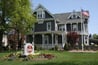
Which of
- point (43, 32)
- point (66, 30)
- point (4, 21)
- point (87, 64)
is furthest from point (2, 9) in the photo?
point (87, 64)

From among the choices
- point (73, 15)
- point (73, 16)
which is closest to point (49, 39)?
point (73, 16)

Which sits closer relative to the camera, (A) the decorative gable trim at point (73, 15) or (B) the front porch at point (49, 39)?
(B) the front porch at point (49, 39)

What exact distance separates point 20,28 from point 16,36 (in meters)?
8.30

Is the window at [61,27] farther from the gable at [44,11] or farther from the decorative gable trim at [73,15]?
the gable at [44,11]

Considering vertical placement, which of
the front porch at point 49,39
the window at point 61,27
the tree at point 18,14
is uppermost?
the tree at point 18,14

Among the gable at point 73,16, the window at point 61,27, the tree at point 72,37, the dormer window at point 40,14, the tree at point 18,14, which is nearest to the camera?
the tree at point 18,14

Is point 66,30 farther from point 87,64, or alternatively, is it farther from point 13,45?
point 87,64

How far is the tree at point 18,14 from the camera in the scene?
48312 millimetres

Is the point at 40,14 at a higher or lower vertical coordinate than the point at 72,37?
higher

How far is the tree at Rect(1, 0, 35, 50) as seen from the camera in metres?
48.3

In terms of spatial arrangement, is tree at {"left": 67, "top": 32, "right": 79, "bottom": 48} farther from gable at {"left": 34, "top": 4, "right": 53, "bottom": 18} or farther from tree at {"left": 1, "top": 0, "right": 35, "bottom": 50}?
tree at {"left": 1, "top": 0, "right": 35, "bottom": 50}

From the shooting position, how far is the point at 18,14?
161ft

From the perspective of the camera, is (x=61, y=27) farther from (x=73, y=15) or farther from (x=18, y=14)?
(x=18, y=14)

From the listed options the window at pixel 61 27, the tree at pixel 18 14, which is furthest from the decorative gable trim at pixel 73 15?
the tree at pixel 18 14
